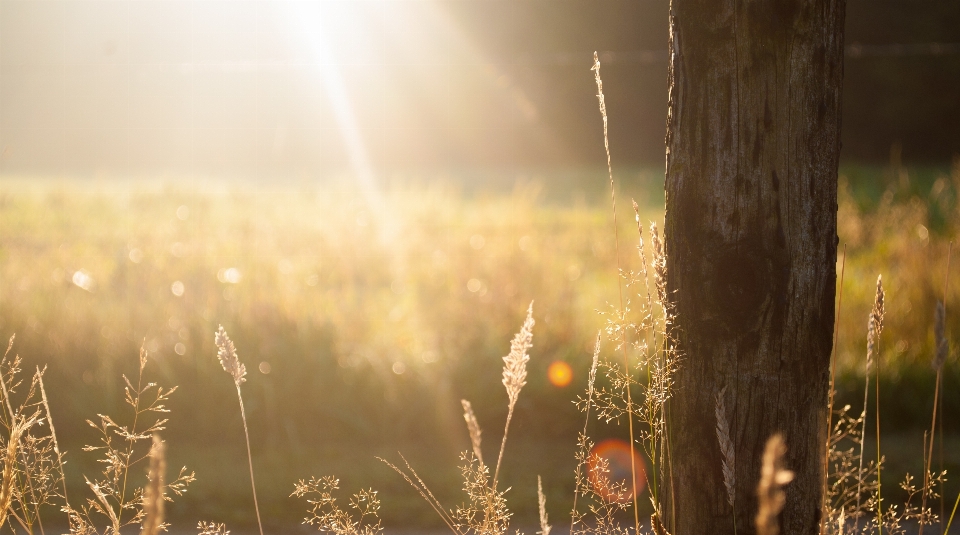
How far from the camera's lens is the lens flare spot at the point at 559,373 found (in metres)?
4.25

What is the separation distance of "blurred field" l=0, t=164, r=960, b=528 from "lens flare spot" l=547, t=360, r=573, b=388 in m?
0.03

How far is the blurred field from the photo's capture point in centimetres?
391

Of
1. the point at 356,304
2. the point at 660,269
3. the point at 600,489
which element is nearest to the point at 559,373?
the point at 356,304

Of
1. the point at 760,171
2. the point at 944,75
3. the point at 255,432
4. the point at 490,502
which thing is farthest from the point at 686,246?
the point at 944,75

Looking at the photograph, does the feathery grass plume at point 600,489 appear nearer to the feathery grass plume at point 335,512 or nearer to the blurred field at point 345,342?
the feathery grass plume at point 335,512

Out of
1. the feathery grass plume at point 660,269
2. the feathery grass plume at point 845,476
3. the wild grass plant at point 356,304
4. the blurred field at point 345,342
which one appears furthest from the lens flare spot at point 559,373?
the feathery grass plume at point 660,269

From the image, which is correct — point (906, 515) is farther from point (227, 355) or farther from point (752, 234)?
point (227, 355)

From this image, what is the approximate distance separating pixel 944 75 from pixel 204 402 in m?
20.9

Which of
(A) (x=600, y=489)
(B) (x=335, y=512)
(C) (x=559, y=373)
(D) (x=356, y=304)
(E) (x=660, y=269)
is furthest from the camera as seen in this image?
(D) (x=356, y=304)

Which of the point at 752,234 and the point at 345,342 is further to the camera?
the point at 345,342

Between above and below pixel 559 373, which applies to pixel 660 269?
above

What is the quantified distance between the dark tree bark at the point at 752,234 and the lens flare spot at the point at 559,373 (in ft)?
8.47

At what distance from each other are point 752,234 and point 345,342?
3234mm

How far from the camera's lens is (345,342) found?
4449 mm
